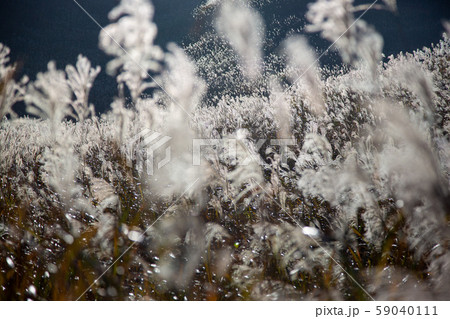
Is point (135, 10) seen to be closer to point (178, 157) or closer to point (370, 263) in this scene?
point (178, 157)

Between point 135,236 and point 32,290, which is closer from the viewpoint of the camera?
point 32,290

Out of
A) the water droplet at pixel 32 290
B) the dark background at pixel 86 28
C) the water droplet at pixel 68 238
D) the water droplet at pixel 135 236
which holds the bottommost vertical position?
the water droplet at pixel 32 290

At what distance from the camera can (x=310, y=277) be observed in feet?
4.46

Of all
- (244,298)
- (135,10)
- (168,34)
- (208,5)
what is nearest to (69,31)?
(168,34)

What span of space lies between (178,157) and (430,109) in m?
2.23

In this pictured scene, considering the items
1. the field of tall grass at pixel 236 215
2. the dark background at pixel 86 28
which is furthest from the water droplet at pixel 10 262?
the dark background at pixel 86 28

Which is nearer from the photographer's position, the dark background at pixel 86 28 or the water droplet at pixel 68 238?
the water droplet at pixel 68 238

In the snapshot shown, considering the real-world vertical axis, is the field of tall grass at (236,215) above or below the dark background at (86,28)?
below

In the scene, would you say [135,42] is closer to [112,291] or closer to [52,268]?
[52,268]
